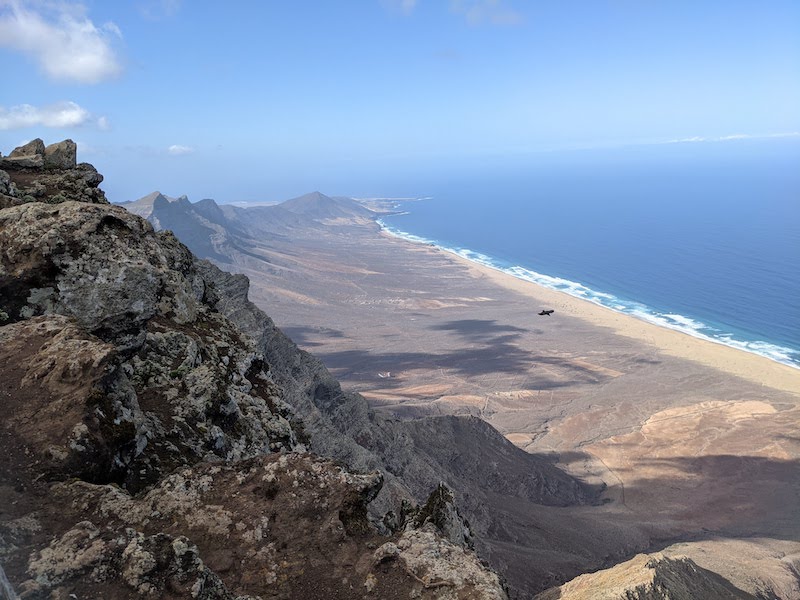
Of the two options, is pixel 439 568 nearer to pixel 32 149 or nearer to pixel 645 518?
pixel 32 149

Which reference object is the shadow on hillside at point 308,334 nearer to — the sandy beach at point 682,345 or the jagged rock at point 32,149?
the sandy beach at point 682,345

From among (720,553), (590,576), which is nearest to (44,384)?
(590,576)

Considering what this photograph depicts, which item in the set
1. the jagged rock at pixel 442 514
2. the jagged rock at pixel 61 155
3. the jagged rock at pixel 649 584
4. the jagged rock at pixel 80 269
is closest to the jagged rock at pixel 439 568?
the jagged rock at pixel 442 514

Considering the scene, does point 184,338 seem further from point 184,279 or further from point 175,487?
point 175,487

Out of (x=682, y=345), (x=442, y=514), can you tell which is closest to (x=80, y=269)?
(x=442, y=514)

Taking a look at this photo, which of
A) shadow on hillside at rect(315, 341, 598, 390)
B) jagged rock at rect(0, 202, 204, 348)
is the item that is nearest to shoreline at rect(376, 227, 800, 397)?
shadow on hillside at rect(315, 341, 598, 390)

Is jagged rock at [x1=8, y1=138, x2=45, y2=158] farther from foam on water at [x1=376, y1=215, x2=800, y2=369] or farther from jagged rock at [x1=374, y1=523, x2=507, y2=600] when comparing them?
foam on water at [x1=376, y1=215, x2=800, y2=369]
